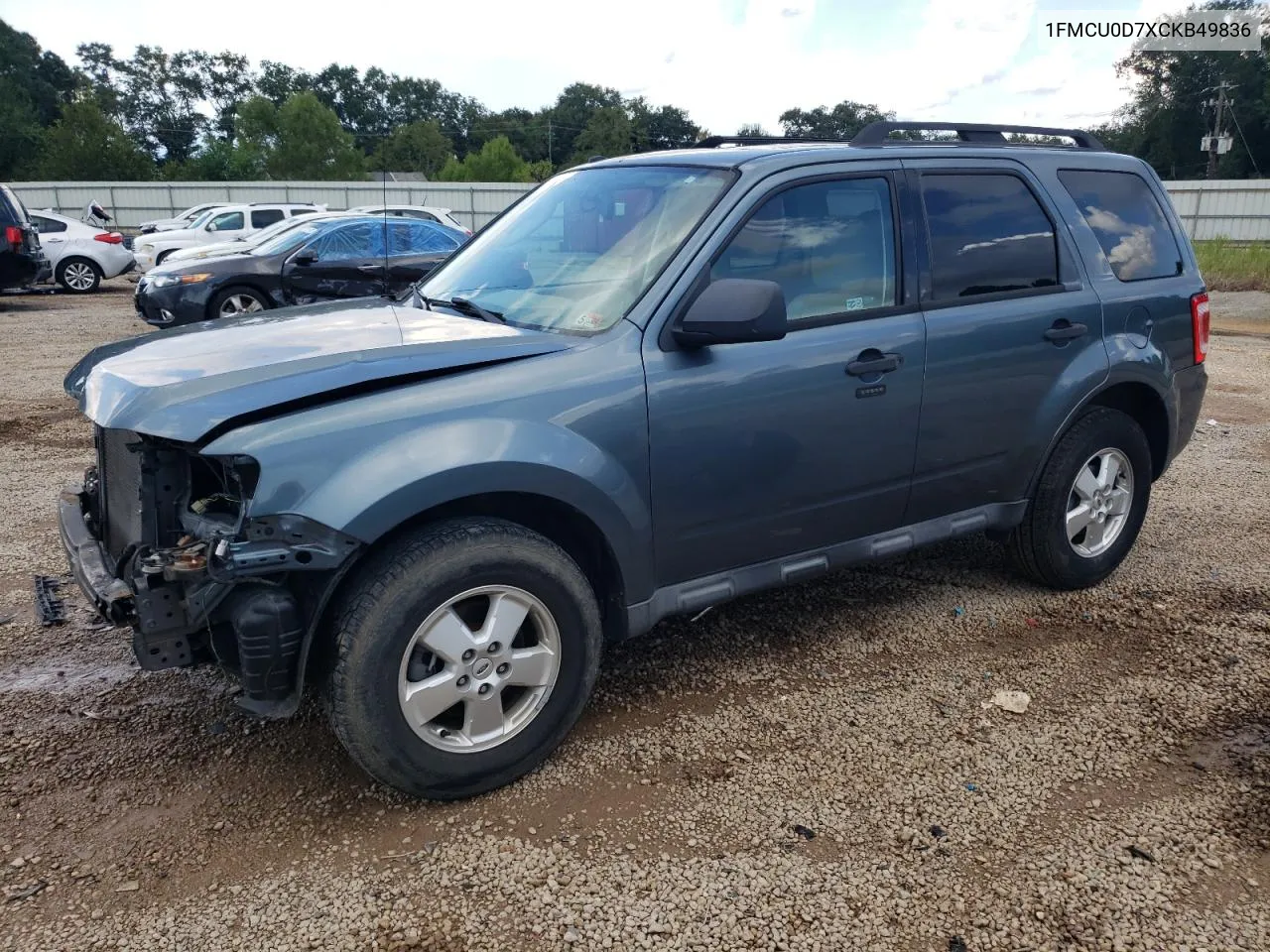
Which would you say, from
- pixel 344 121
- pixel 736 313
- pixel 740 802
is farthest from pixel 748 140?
pixel 344 121

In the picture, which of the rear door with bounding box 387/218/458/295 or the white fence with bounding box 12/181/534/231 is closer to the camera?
the rear door with bounding box 387/218/458/295

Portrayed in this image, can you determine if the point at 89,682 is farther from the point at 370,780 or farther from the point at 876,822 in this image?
the point at 876,822

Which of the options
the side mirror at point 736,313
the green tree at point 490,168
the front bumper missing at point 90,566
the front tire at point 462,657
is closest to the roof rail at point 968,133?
the side mirror at point 736,313

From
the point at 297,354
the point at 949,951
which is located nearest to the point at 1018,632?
the point at 949,951

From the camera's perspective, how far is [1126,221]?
14.8 ft

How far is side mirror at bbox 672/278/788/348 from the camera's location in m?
2.98

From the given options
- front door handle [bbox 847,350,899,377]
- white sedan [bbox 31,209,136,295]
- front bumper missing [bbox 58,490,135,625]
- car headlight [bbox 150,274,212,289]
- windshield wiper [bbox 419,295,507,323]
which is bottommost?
front bumper missing [bbox 58,490,135,625]

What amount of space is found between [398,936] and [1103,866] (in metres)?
1.89

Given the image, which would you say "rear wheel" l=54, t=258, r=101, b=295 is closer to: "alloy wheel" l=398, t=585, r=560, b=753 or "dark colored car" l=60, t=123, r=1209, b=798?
"dark colored car" l=60, t=123, r=1209, b=798

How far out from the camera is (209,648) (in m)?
2.72

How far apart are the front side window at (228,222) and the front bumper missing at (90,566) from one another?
19467mm

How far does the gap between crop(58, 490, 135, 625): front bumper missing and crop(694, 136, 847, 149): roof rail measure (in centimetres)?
276

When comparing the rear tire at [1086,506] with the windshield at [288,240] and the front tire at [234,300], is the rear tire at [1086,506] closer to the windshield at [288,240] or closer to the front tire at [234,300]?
the front tire at [234,300]

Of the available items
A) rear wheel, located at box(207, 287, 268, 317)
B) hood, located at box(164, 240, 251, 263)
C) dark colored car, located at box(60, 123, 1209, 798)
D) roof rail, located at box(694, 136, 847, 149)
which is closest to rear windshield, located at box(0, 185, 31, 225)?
hood, located at box(164, 240, 251, 263)
